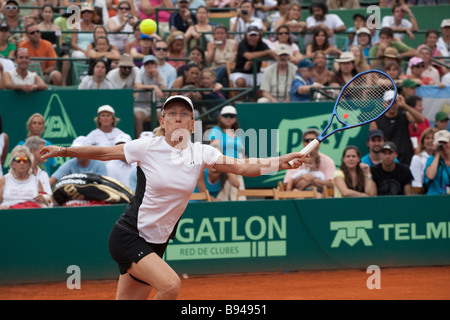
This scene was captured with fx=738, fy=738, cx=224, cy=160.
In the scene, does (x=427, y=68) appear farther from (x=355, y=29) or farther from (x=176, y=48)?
(x=176, y=48)

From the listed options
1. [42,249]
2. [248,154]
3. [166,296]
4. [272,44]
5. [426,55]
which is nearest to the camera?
[166,296]

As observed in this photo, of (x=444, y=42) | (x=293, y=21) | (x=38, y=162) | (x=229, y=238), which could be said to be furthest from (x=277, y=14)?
(x=38, y=162)

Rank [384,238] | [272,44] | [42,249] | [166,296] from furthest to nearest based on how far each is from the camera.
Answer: [272,44], [384,238], [42,249], [166,296]

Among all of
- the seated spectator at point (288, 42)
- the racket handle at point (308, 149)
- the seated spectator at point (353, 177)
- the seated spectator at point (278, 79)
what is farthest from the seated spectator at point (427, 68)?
the racket handle at point (308, 149)

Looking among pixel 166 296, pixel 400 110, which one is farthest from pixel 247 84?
pixel 166 296

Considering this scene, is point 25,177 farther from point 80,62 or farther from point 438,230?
point 438,230


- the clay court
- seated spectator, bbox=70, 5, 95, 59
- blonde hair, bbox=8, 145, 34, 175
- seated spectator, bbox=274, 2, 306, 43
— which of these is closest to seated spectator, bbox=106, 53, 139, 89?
seated spectator, bbox=70, 5, 95, 59

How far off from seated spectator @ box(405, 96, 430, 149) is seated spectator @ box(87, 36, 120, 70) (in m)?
4.37

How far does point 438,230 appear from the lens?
30.5ft

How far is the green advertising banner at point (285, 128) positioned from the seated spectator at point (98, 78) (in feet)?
6.33

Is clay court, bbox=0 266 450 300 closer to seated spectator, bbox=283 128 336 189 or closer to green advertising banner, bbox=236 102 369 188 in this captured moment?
seated spectator, bbox=283 128 336 189

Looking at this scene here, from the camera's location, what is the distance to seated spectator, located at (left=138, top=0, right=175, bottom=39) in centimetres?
1299

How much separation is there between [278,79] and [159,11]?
10.9 feet

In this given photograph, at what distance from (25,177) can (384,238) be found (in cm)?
439
